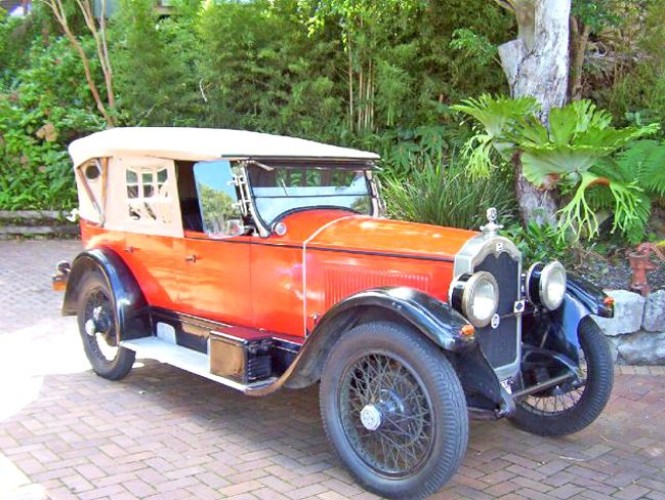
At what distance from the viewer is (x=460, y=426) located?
120 inches

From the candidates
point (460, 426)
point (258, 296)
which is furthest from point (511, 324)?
point (258, 296)

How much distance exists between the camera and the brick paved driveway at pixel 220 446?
3.47 metres

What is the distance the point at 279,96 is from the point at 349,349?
7015mm

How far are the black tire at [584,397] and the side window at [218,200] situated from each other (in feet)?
6.88

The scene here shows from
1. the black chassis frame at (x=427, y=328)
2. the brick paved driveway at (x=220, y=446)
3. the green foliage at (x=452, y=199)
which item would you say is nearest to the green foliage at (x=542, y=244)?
the green foliage at (x=452, y=199)

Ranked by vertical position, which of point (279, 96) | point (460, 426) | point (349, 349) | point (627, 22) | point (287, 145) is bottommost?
point (460, 426)

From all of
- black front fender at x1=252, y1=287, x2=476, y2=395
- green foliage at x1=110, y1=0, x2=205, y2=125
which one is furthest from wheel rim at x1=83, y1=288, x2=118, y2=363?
green foliage at x1=110, y1=0, x2=205, y2=125

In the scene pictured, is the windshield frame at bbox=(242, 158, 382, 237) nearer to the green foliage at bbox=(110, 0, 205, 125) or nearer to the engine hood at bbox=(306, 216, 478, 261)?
the engine hood at bbox=(306, 216, 478, 261)

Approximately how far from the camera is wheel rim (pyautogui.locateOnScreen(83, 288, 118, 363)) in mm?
5078

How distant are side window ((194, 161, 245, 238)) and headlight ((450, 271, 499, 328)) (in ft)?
4.85

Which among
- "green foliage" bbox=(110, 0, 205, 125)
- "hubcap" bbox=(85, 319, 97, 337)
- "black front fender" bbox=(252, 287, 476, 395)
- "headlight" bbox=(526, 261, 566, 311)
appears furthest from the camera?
"green foliage" bbox=(110, 0, 205, 125)

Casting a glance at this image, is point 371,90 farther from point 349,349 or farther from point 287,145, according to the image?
point 349,349

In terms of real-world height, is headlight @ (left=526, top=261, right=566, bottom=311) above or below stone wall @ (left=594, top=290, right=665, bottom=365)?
above

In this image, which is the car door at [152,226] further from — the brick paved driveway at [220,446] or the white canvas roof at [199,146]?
the brick paved driveway at [220,446]
